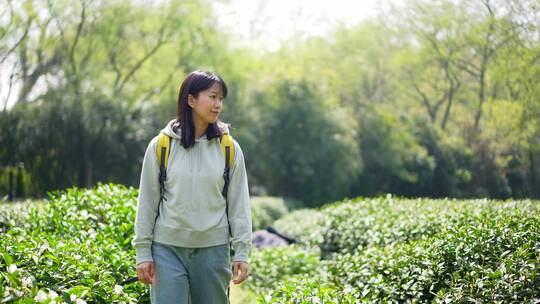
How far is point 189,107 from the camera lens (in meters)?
3.09

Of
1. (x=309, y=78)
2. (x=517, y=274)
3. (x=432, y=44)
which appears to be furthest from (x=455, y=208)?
(x=309, y=78)

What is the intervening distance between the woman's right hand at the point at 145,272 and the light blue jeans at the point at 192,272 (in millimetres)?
26

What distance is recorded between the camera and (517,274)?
341 centimetres

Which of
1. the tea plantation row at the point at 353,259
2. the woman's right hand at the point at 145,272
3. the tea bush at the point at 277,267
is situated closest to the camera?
the woman's right hand at the point at 145,272

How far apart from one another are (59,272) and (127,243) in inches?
48.2

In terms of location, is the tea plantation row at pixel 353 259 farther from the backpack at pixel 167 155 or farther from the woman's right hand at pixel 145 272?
the backpack at pixel 167 155

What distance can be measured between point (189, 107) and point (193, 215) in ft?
1.86

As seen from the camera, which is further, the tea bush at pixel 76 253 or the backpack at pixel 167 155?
the backpack at pixel 167 155

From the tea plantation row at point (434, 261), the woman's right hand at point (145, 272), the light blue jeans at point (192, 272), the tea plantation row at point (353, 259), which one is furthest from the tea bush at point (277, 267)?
the woman's right hand at point (145, 272)

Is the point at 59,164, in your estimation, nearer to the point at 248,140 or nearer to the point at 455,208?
the point at 248,140

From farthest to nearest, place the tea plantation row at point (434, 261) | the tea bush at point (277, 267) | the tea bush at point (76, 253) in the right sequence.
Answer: the tea bush at point (277, 267) → the tea plantation row at point (434, 261) → the tea bush at point (76, 253)

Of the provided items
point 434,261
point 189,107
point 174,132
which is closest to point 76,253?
point 174,132

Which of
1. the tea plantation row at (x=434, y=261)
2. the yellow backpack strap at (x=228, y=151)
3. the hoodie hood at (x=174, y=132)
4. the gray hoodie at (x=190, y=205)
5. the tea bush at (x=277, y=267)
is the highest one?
the hoodie hood at (x=174, y=132)

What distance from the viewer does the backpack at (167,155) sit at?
9.78ft
